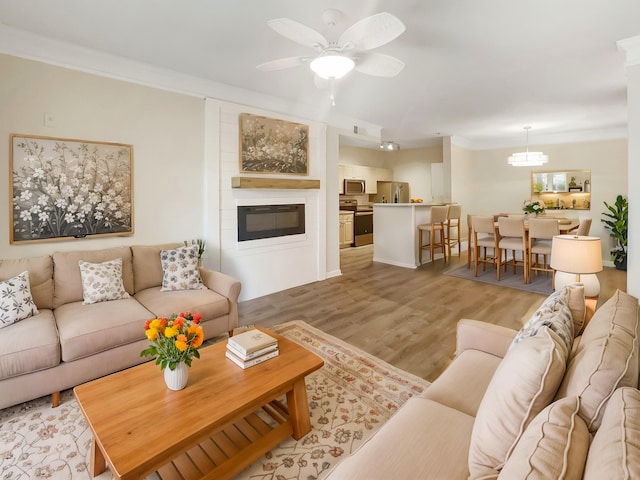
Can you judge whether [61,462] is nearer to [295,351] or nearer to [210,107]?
[295,351]

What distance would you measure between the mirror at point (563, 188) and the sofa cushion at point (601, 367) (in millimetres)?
6954

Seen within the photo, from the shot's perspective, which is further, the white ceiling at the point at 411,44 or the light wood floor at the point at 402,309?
the light wood floor at the point at 402,309

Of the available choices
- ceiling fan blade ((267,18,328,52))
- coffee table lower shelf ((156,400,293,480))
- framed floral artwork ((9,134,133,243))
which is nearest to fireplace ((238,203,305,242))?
framed floral artwork ((9,134,133,243))

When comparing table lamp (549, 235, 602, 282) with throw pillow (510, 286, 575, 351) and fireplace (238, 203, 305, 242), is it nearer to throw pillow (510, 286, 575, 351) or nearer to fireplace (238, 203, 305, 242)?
throw pillow (510, 286, 575, 351)

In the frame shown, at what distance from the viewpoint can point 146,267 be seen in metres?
3.27

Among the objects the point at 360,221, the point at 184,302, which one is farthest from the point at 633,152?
the point at 360,221

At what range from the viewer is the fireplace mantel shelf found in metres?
4.04

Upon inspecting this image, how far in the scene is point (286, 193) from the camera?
4695 mm

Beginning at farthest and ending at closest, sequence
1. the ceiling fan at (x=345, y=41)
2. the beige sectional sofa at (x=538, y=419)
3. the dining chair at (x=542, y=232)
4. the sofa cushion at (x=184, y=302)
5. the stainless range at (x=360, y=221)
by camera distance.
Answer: the stainless range at (x=360, y=221), the dining chair at (x=542, y=232), the sofa cushion at (x=184, y=302), the ceiling fan at (x=345, y=41), the beige sectional sofa at (x=538, y=419)

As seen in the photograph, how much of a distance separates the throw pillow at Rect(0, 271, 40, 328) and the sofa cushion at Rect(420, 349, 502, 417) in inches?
107

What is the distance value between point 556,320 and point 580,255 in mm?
1369

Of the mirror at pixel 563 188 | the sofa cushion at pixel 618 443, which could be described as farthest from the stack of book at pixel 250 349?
the mirror at pixel 563 188

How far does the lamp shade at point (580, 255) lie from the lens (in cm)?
237

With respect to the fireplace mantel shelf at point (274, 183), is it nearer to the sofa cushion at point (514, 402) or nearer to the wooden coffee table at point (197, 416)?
the wooden coffee table at point (197, 416)
